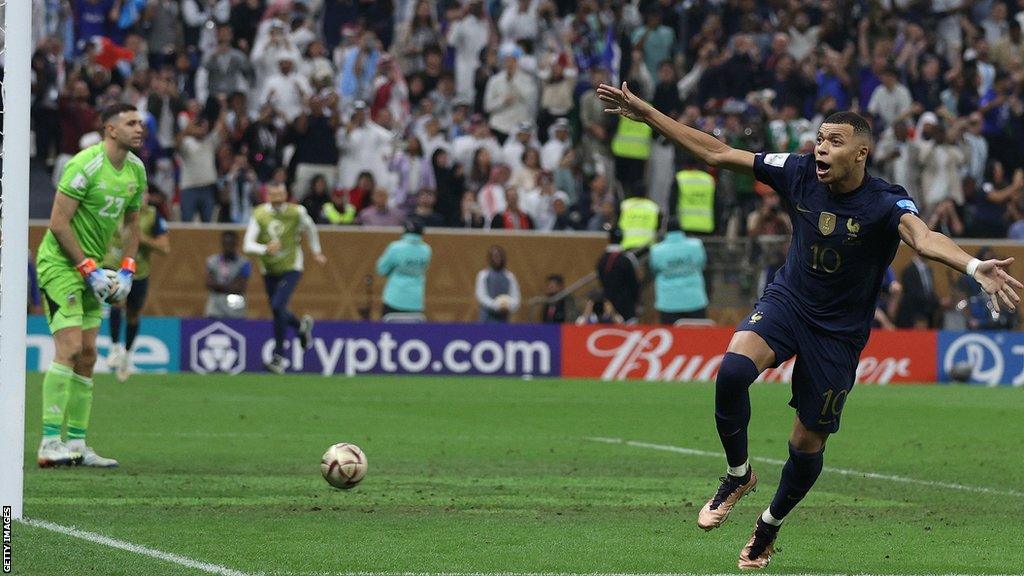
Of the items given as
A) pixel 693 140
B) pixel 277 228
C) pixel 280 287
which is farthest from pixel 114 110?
pixel 280 287

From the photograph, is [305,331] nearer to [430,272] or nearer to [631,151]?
[430,272]

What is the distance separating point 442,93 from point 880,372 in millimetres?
8193

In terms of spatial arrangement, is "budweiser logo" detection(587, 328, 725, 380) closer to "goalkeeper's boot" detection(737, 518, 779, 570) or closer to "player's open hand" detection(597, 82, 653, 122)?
"player's open hand" detection(597, 82, 653, 122)

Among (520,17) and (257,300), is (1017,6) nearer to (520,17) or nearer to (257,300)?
(520,17)

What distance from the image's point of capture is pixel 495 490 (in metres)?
11.1

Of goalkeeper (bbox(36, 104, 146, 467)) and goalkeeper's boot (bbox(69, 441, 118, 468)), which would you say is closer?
goalkeeper (bbox(36, 104, 146, 467))

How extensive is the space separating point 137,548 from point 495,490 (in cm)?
340

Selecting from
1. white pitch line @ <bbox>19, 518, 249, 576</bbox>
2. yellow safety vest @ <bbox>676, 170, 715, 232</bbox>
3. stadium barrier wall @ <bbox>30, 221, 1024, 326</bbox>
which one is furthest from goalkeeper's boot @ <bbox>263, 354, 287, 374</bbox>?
white pitch line @ <bbox>19, 518, 249, 576</bbox>

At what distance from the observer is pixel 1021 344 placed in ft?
80.5

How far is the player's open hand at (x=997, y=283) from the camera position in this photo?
6.62 m

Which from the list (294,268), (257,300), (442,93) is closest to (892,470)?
(294,268)

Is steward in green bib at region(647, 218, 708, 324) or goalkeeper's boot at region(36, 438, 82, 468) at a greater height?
steward in green bib at region(647, 218, 708, 324)

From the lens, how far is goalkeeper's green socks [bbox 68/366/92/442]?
1195 cm

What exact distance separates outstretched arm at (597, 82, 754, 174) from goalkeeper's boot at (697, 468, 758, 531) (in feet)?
5.05
